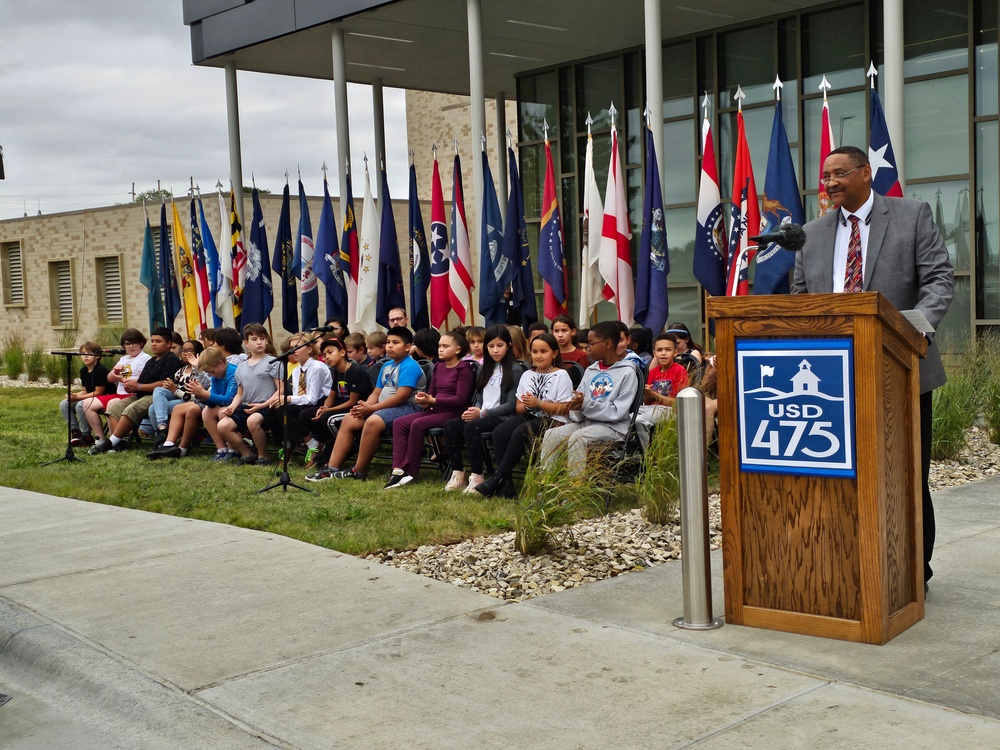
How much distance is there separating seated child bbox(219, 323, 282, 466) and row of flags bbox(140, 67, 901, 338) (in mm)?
3074

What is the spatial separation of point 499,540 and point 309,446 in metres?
4.83

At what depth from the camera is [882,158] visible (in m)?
11.3

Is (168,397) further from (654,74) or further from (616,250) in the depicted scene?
(654,74)

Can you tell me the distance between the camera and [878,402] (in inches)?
182

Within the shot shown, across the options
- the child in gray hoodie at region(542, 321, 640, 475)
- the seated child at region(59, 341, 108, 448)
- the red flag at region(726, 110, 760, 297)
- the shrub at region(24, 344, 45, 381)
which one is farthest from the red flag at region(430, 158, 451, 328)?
the shrub at region(24, 344, 45, 381)

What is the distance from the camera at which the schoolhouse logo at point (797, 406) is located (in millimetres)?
4684

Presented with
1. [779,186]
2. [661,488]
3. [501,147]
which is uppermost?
[501,147]

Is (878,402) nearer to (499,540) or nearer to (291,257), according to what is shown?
(499,540)

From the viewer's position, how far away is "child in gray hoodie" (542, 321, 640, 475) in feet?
28.1

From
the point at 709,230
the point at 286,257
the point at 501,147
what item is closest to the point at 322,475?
the point at 709,230

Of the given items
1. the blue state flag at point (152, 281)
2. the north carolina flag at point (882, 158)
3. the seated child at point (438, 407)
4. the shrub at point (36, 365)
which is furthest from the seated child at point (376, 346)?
the shrub at point (36, 365)

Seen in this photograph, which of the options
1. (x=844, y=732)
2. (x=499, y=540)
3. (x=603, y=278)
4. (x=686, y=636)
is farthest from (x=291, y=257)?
(x=844, y=732)

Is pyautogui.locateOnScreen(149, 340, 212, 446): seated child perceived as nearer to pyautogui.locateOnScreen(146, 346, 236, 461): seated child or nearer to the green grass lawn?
pyautogui.locateOnScreen(146, 346, 236, 461): seated child

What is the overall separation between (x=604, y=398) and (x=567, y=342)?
6.27 ft
